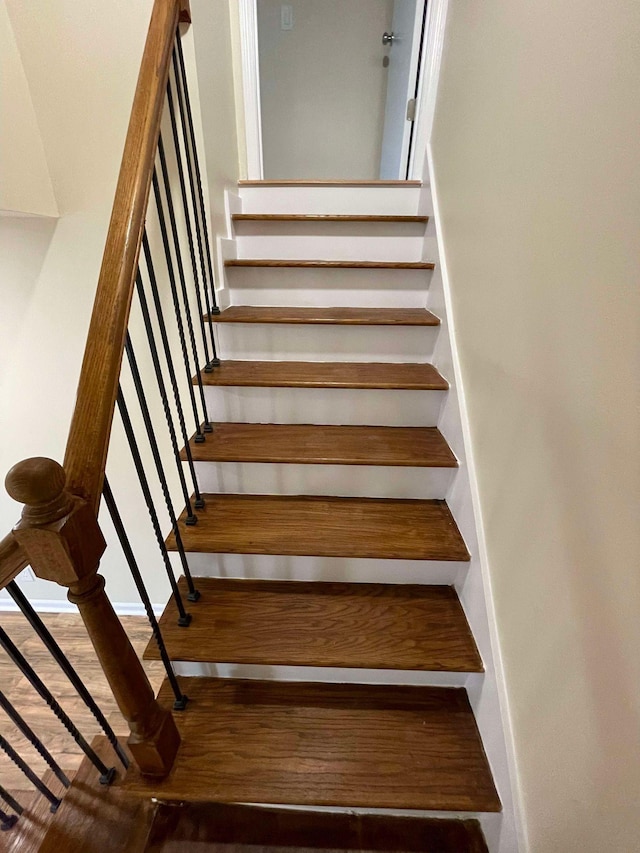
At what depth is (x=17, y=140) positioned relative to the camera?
1.38 m

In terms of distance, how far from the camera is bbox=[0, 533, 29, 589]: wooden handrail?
23.8 inches

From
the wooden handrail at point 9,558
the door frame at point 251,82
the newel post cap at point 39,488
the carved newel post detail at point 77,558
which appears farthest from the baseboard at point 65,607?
the door frame at point 251,82

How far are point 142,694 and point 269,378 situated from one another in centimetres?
99

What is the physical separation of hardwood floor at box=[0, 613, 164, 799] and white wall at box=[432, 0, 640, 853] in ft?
5.44

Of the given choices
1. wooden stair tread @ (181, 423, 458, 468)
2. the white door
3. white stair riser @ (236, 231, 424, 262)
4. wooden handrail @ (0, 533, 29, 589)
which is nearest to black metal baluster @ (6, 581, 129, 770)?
wooden handrail @ (0, 533, 29, 589)

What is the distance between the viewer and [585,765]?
644mm

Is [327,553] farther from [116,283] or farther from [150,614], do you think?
[116,283]

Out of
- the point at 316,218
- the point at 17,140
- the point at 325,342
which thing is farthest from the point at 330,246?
the point at 17,140

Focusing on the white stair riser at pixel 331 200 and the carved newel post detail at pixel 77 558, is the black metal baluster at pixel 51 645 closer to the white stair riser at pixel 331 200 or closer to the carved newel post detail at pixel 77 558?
the carved newel post detail at pixel 77 558

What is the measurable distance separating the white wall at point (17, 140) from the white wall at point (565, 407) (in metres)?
1.57

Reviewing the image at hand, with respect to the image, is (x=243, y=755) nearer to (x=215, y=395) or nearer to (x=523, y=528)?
(x=523, y=528)

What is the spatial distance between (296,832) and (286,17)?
4511mm

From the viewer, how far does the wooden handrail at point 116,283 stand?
0.66m

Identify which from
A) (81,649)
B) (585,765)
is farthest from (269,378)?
(81,649)
